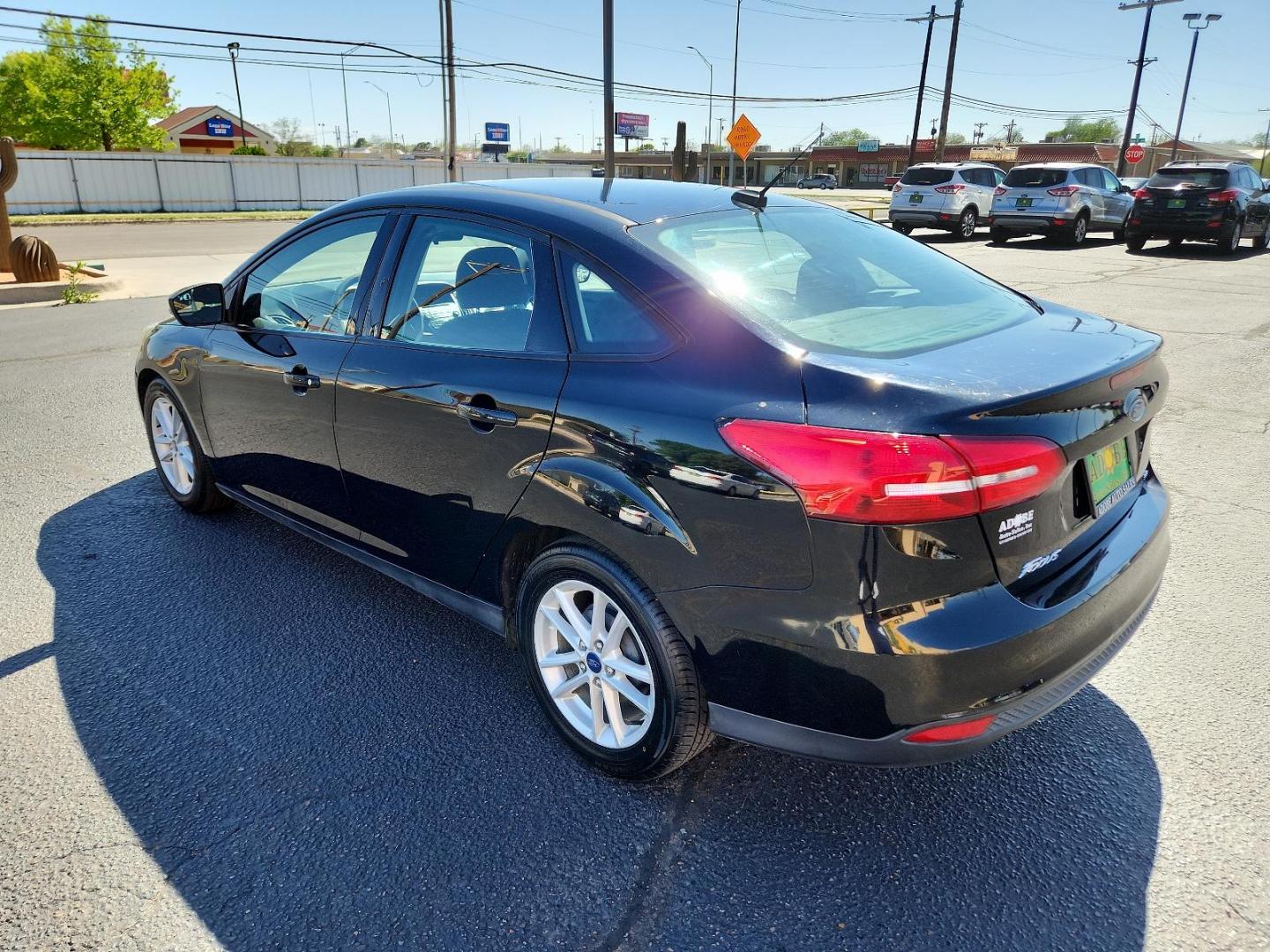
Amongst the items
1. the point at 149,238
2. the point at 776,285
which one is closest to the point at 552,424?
the point at 776,285

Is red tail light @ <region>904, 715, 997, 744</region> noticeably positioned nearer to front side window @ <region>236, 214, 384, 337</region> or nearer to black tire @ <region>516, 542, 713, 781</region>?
black tire @ <region>516, 542, 713, 781</region>

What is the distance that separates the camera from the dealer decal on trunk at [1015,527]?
2012 millimetres

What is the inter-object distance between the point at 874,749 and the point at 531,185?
88.6 inches

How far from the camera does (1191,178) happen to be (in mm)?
18234

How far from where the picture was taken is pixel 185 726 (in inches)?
112

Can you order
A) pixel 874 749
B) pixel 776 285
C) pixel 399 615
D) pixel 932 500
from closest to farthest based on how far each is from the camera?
1. pixel 932 500
2. pixel 874 749
3. pixel 776 285
4. pixel 399 615

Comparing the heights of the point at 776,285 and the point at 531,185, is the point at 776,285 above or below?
below

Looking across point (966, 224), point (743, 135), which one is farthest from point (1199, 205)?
point (743, 135)

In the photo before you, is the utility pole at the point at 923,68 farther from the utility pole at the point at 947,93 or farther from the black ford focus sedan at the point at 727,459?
the black ford focus sedan at the point at 727,459

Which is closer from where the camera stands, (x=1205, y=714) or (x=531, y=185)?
(x=1205, y=714)

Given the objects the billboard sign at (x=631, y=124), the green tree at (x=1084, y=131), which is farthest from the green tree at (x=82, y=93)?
the green tree at (x=1084, y=131)

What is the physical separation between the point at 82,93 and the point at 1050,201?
58307 millimetres

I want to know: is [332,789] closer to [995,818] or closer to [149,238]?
[995,818]

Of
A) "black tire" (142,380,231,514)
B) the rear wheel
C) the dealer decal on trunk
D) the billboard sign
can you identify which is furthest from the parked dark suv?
the billboard sign
